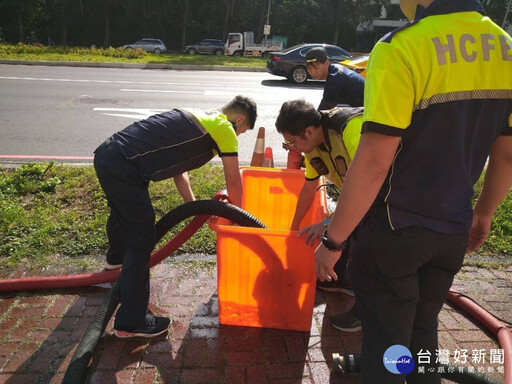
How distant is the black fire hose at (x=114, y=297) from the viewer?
2.10 metres

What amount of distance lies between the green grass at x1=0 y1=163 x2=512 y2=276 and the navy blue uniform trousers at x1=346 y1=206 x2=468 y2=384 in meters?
2.13

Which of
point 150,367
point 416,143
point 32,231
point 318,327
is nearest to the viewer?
point 416,143

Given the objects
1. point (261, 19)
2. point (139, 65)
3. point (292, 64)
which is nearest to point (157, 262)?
point (292, 64)

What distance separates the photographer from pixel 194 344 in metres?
2.46

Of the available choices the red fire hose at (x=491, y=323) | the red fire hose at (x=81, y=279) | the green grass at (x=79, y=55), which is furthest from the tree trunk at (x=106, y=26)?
the red fire hose at (x=491, y=323)

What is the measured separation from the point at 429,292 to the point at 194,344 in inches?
58.8

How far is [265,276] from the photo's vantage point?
97.0 inches

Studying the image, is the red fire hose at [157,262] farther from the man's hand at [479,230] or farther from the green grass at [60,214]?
the man's hand at [479,230]

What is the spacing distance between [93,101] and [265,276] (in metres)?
8.13

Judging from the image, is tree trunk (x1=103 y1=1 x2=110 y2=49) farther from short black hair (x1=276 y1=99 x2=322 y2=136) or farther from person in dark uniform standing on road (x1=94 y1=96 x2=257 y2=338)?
short black hair (x1=276 y1=99 x2=322 y2=136)

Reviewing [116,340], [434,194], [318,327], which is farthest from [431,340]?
[116,340]

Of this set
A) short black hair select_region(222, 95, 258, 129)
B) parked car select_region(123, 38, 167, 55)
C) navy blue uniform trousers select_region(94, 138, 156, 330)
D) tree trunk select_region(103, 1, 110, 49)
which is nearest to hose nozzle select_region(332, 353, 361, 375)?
navy blue uniform trousers select_region(94, 138, 156, 330)

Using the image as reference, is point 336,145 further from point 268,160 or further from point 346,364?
point 268,160

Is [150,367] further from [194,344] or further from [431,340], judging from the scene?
[431,340]
